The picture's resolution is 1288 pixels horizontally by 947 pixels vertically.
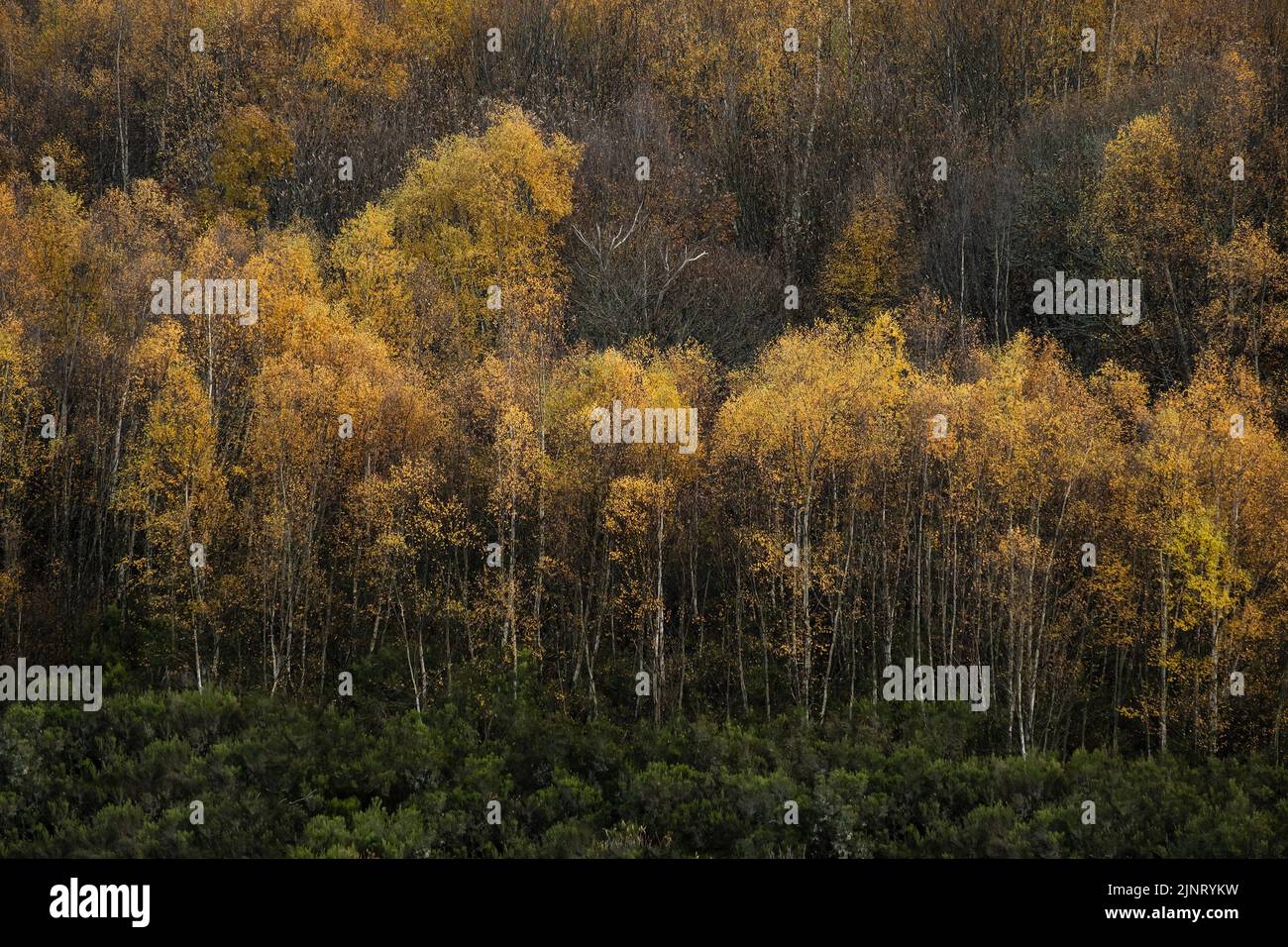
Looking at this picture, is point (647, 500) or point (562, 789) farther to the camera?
point (647, 500)

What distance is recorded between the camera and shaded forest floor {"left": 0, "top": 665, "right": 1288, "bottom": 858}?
30.9 m

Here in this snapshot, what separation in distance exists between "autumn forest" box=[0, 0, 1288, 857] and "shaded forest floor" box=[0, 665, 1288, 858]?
151 mm

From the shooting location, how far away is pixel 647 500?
40.3 metres

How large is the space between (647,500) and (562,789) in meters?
9.72

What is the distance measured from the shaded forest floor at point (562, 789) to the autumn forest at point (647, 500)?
0.15 metres

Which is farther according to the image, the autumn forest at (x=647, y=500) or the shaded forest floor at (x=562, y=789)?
the autumn forest at (x=647, y=500)

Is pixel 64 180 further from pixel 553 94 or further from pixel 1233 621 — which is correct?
pixel 1233 621

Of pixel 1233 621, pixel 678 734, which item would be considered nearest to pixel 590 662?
pixel 678 734

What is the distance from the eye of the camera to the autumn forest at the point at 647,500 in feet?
112

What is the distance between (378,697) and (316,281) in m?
18.0

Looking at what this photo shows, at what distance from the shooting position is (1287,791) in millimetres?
31953

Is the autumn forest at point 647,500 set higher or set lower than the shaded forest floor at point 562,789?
higher

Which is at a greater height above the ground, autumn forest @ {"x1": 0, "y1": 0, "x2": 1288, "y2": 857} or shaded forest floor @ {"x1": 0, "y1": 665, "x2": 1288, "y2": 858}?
autumn forest @ {"x1": 0, "y1": 0, "x2": 1288, "y2": 857}

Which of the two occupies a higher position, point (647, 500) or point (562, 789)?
point (647, 500)
